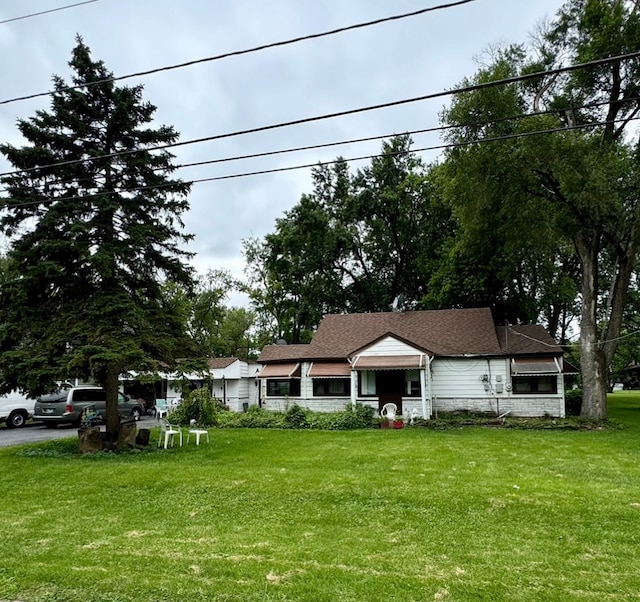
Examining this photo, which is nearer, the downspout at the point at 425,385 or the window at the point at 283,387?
the downspout at the point at 425,385

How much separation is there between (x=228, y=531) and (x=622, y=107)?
2114 centimetres

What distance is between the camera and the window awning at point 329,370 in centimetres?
2066

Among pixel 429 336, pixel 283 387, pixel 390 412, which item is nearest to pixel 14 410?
pixel 283 387

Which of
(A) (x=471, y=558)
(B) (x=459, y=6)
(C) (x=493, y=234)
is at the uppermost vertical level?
(C) (x=493, y=234)

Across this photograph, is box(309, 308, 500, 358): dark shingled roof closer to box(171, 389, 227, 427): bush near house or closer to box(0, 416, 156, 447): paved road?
box(171, 389, 227, 427): bush near house

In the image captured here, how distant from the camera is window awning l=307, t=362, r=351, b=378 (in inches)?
813

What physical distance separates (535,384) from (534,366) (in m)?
0.98

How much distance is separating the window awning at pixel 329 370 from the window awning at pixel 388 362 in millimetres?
1051

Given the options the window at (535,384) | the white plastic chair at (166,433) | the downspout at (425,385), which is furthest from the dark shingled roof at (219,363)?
the window at (535,384)

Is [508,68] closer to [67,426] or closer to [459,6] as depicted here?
[459,6]

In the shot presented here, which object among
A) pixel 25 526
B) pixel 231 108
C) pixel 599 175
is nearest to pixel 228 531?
pixel 25 526

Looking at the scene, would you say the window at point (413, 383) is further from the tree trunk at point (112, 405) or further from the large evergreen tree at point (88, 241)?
the tree trunk at point (112, 405)

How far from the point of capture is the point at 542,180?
59.4 ft

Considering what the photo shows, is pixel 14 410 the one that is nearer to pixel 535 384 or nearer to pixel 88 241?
pixel 88 241
